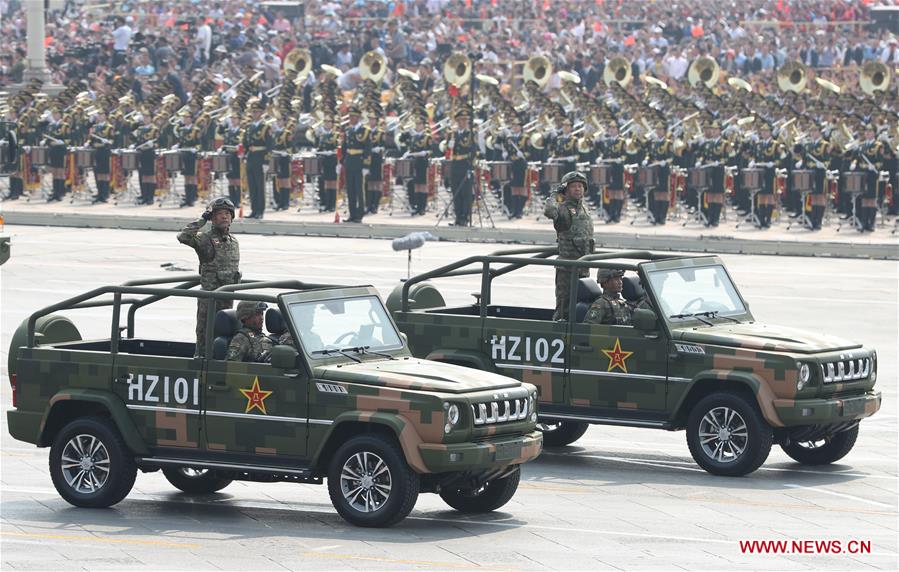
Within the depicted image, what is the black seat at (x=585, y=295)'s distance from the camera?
1614 cm

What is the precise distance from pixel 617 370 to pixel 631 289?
78cm

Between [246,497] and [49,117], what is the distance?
2764cm

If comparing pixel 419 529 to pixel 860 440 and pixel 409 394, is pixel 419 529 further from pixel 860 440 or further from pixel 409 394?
pixel 860 440

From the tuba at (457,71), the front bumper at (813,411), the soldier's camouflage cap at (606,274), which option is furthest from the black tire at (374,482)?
the tuba at (457,71)

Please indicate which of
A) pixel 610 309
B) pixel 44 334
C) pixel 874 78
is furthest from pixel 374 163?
pixel 44 334

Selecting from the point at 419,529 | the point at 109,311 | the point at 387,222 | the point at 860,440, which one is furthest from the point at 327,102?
the point at 419,529


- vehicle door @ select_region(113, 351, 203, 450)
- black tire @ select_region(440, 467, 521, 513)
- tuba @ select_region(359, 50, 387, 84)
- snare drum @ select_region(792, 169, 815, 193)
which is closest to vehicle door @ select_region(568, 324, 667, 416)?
black tire @ select_region(440, 467, 521, 513)

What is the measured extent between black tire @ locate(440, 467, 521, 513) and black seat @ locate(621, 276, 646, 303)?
2.80m

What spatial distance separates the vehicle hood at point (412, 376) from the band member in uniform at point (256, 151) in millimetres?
24403

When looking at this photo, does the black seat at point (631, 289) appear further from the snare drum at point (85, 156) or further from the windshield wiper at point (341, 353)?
the snare drum at point (85, 156)

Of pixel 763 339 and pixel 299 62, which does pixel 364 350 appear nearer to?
pixel 763 339

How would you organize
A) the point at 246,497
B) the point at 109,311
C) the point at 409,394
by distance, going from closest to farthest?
the point at 409,394 → the point at 246,497 → the point at 109,311

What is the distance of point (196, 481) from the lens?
1472 cm

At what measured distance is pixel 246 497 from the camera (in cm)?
1470
